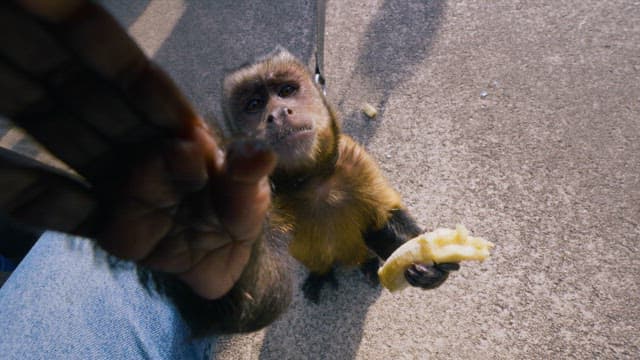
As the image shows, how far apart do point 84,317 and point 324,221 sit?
115 centimetres

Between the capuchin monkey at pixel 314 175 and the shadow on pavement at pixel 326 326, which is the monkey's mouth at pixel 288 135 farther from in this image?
the shadow on pavement at pixel 326 326

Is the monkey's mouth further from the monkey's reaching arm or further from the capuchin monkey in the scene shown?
the monkey's reaching arm

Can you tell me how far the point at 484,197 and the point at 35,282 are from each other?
243 cm

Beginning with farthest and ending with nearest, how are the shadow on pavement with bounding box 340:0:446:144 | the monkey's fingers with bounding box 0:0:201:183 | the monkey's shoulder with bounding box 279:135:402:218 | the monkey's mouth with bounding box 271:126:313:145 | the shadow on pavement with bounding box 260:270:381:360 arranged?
the shadow on pavement with bounding box 340:0:446:144 < the shadow on pavement with bounding box 260:270:381:360 < the monkey's shoulder with bounding box 279:135:402:218 < the monkey's mouth with bounding box 271:126:313:145 < the monkey's fingers with bounding box 0:0:201:183

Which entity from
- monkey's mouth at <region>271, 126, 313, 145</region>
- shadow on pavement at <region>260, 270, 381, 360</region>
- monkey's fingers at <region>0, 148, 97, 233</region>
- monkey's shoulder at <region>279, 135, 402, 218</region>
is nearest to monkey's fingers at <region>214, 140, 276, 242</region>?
monkey's fingers at <region>0, 148, 97, 233</region>

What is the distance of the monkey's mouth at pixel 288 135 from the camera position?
1.97 m

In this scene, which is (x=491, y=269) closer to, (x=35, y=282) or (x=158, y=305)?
(x=158, y=305)

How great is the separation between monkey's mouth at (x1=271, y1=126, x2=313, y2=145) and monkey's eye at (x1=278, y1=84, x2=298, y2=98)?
31 cm

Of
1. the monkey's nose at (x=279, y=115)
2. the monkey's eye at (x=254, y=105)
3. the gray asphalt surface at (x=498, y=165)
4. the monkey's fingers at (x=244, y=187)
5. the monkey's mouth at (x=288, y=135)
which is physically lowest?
the gray asphalt surface at (x=498, y=165)

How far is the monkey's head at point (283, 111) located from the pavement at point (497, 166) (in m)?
0.39

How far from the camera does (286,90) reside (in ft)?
7.33

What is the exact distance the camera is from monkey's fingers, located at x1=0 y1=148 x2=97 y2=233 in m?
0.89

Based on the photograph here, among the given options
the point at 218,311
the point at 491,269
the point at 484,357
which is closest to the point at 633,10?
the point at 491,269

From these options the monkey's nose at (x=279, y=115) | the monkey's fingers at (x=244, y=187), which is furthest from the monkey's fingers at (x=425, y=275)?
the monkey's fingers at (x=244, y=187)
